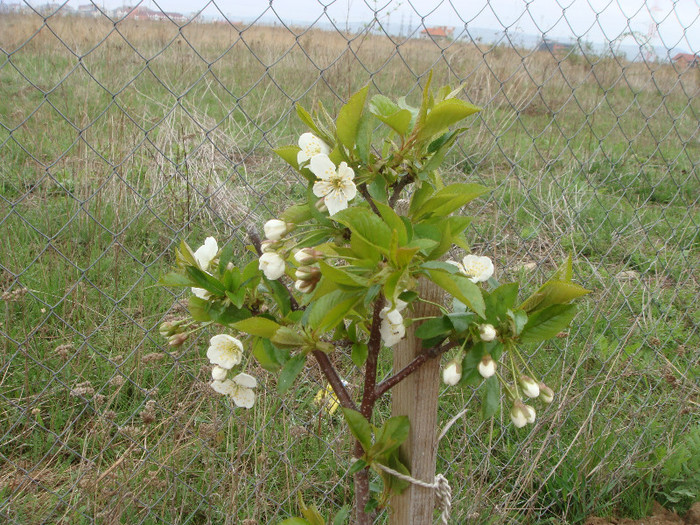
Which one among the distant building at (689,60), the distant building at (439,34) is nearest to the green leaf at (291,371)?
the distant building at (439,34)

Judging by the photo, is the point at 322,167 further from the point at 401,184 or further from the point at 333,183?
the point at 401,184

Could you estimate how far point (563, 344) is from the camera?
2.41 meters

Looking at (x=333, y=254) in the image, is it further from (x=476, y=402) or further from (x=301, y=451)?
(x=476, y=402)

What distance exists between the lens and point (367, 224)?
2.26ft

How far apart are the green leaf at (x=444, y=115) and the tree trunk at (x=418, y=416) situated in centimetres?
28

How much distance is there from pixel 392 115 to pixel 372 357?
339 mm

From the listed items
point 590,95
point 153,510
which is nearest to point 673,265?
point 153,510

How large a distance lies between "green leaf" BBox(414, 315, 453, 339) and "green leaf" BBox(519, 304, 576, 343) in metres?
0.10

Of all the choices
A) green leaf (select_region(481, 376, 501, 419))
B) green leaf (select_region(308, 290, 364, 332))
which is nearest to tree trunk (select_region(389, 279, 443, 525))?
green leaf (select_region(481, 376, 501, 419))

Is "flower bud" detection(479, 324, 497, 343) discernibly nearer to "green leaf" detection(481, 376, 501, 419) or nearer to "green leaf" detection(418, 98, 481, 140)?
"green leaf" detection(481, 376, 501, 419)

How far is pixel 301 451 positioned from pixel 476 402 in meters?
0.62

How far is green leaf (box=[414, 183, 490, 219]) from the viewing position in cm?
77

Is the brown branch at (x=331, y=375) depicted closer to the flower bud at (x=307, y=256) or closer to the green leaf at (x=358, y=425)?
the green leaf at (x=358, y=425)

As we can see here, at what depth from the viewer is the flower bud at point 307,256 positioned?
70cm
